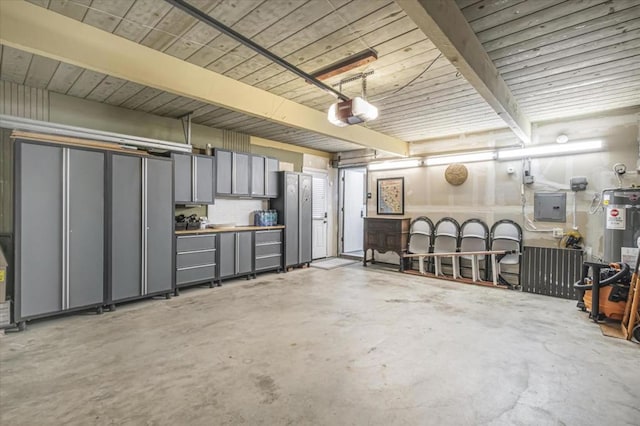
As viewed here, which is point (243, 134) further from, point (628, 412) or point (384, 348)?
point (628, 412)

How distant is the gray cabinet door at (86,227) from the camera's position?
3426mm

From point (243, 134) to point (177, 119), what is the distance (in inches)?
48.4

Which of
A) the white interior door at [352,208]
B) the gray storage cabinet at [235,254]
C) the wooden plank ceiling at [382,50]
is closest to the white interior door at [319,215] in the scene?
the white interior door at [352,208]

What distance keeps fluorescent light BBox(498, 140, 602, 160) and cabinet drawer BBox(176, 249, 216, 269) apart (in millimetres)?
5100

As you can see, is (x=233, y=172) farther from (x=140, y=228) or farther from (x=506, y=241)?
(x=506, y=241)

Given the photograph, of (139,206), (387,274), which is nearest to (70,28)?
(139,206)

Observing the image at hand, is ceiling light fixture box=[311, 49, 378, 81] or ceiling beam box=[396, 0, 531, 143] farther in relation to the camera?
ceiling light fixture box=[311, 49, 378, 81]

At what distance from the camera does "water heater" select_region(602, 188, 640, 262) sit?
3.65m

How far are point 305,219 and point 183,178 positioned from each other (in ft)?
8.50

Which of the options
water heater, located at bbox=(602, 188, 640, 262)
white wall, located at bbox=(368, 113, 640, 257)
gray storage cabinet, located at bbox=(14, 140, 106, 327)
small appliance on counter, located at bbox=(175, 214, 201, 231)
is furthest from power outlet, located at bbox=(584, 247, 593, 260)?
gray storage cabinet, located at bbox=(14, 140, 106, 327)

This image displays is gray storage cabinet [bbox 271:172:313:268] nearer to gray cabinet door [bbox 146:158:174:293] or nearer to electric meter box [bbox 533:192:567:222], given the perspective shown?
gray cabinet door [bbox 146:158:174:293]

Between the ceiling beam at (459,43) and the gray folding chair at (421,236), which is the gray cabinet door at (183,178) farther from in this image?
the gray folding chair at (421,236)

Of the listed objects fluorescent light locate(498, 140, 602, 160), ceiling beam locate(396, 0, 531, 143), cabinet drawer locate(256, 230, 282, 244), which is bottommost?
cabinet drawer locate(256, 230, 282, 244)

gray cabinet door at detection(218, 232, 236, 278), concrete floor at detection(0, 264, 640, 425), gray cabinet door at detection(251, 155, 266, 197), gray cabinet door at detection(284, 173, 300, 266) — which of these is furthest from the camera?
gray cabinet door at detection(284, 173, 300, 266)
